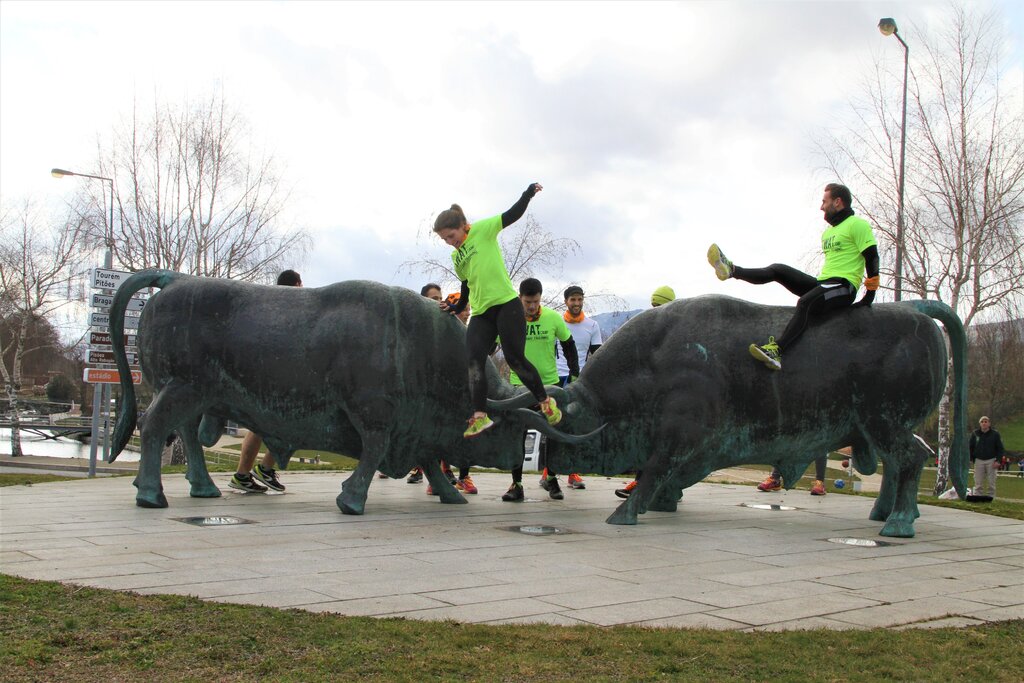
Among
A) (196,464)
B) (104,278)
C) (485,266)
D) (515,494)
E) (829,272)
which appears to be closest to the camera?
(485,266)

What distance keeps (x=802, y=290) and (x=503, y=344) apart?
9.18 feet

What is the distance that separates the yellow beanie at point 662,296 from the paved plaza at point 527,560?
91.4 inches

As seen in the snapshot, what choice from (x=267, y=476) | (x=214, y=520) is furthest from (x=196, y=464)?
(x=214, y=520)

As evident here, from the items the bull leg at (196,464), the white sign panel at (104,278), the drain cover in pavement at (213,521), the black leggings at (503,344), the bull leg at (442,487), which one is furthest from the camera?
the white sign panel at (104,278)

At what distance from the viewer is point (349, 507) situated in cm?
846

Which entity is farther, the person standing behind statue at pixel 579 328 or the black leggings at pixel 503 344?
the person standing behind statue at pixel 579 328

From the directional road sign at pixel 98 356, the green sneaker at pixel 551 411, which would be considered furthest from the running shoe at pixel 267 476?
the directional road sign at pixel 98 356

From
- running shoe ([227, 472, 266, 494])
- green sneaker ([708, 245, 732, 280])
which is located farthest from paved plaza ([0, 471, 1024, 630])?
green sneaker ([708, 245, 732, 280])

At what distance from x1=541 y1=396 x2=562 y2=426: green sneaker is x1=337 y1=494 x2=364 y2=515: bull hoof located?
6.20ft

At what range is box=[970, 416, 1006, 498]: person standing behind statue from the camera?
1995cm

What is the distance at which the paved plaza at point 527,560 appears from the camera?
500cm

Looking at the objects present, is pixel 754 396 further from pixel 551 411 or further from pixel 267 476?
pixel 267 476

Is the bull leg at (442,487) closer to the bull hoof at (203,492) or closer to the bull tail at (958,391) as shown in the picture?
the bull hoof at (203,492)

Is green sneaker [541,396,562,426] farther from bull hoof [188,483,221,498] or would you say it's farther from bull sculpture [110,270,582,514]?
bull hoof [188,483,221,498]
